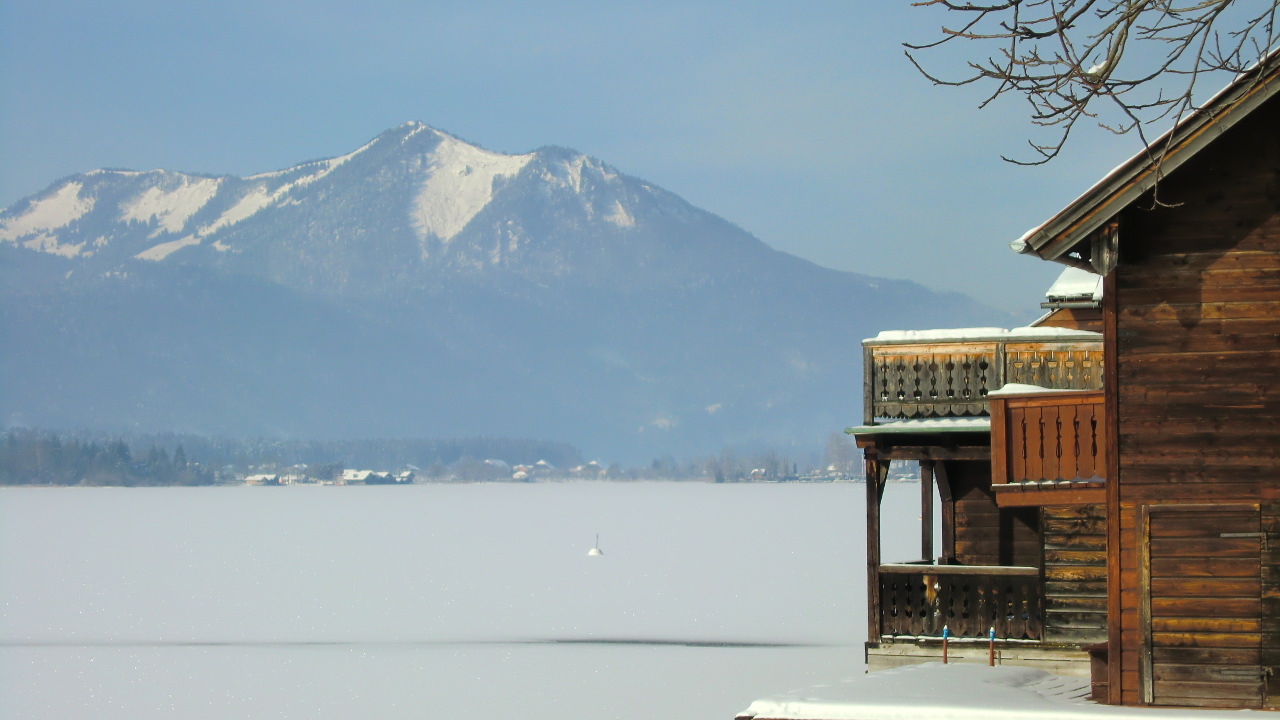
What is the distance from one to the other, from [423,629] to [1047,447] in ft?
126

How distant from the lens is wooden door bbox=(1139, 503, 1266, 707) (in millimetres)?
18016

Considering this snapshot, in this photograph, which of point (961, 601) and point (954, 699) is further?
point (961, 601)

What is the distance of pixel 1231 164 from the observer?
715 inches

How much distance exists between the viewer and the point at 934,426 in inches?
1027

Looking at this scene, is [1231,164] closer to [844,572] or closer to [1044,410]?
A: [1044,410]

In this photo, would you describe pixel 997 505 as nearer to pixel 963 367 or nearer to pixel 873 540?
pixel 963 367

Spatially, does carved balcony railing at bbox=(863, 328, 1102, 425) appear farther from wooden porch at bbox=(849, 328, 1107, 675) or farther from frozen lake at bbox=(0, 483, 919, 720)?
frozen lake at bbox=(0, 483, 919, 720)

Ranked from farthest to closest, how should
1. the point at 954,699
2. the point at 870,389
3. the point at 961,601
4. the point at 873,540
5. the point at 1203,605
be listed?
1. the point at 873,540
2. the point at 870,389
3. the point at 961,601
4. the point at 954,699
5. the point at 1203,605

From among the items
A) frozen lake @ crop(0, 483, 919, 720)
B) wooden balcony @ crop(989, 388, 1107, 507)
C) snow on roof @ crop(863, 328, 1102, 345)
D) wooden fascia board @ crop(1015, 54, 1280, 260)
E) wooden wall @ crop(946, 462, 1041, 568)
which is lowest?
frozen lake @ crop(0, 483, 919, 720)

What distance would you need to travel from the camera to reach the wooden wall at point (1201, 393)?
58.9ft

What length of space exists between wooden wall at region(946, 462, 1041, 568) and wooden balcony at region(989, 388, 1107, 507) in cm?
790

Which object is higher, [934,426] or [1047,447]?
[934,426]

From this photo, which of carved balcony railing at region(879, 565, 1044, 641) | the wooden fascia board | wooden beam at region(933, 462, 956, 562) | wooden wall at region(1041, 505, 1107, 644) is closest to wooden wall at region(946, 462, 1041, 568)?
wooden beam at region(933, 462, 956, 562)

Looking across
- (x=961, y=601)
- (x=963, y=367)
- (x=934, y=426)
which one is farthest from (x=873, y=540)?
(x=963, y=367)
